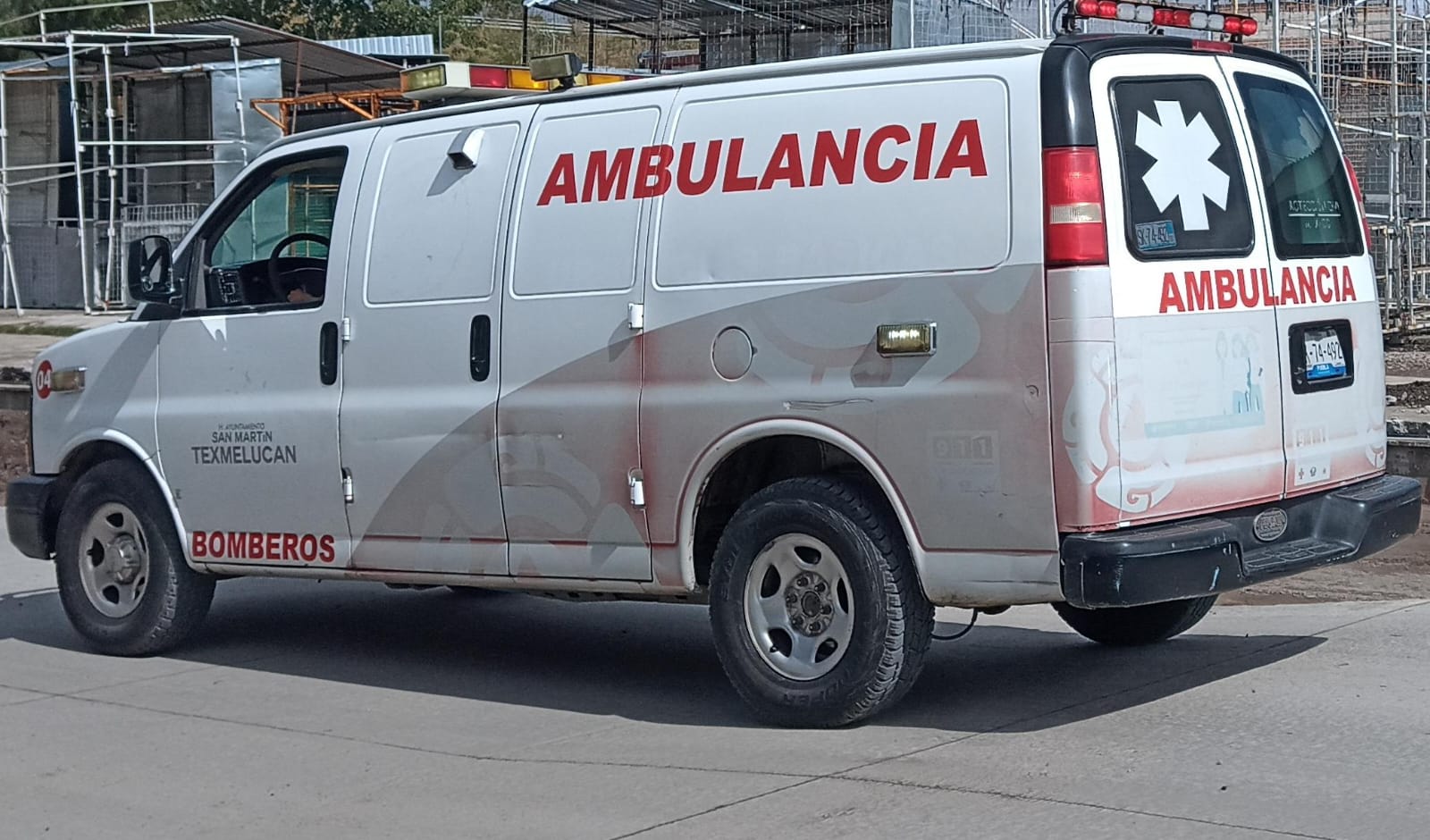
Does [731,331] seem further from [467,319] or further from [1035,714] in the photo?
[1035,714]

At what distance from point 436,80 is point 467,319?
4.24 feet

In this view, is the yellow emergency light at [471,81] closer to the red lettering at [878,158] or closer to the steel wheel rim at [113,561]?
the red lettering at [878,158]

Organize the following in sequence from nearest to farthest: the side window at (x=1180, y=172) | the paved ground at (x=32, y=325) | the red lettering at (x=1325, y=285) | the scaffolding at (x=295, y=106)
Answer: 1. the side window at (x=1180, y=172)
2. the red lettering at (x=1325, y=285)
3. the paved ground at (x=32, y=325)
4. the scaffolding at (x=295, y=106)

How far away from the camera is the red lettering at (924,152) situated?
5.88 meters

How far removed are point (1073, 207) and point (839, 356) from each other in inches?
36.2

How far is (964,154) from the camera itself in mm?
5816

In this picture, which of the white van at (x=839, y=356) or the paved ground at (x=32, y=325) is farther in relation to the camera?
the paved ground at (x=32, y=325)

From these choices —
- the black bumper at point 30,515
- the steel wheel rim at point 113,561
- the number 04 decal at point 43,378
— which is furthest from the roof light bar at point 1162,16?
the black bumper at point 30,515

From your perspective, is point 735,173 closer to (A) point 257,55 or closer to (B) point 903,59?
(B) point 903,59

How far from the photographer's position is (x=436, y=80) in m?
→ 7.68

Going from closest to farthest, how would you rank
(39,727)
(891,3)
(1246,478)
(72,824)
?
(72,824) < (1246,478) < (39,727) < (891,3)

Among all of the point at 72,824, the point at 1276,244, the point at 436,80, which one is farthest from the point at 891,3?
the point at 72,824

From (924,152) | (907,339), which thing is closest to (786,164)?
(924,152)

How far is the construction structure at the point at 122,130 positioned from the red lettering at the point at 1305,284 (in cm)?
2172
